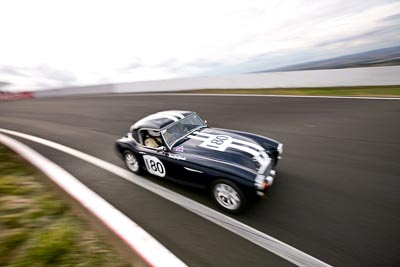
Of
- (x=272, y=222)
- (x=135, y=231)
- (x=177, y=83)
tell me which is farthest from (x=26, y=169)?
(x=177, y=83)

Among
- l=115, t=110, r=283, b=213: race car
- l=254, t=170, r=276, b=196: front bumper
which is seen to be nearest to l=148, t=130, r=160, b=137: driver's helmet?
l=115, t=110, r=283, b=213: race car

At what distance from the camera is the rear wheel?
447cm

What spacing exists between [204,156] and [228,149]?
1.48 ft

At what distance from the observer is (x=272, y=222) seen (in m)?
3.06

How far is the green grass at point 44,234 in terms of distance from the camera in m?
2.29

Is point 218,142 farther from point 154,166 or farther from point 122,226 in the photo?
point 122,226

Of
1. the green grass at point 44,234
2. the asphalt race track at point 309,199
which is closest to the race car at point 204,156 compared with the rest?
the asphalt race track at point 309,199

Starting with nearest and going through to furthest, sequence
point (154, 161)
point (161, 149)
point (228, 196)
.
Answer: point (228, 196) → point (161, 149) → point (154, 161)

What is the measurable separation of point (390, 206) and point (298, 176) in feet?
4.44

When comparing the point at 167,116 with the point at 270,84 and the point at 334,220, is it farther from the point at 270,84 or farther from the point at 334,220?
the point at 270,84

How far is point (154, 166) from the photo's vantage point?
13.4ft

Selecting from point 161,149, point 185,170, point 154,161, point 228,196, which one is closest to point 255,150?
point 228,196

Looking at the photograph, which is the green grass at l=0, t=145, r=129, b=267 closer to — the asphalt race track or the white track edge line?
the white track edge line

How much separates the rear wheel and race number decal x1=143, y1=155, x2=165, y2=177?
37cm
